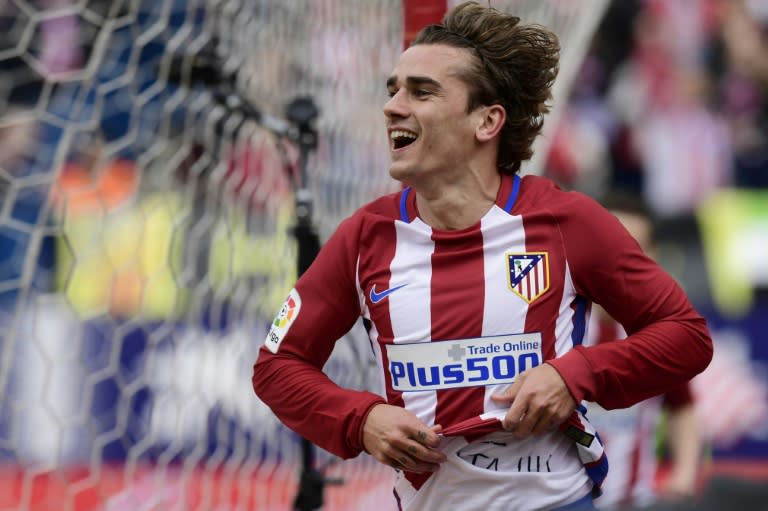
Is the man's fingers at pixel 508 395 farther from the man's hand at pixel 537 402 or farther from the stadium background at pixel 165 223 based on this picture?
the stadium background at pixel 165 223

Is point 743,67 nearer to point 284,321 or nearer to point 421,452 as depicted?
point 284,321

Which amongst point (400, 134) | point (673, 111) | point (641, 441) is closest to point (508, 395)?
point (400, 134)

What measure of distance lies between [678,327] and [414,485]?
0.58 m

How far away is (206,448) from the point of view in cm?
379

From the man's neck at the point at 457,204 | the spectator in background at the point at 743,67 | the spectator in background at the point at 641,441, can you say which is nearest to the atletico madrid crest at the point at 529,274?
the man's neck at the point at 457,204

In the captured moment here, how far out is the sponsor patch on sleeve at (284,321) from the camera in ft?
7.45

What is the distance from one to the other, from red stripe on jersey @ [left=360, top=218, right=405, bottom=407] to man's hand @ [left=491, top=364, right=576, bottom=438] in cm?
26

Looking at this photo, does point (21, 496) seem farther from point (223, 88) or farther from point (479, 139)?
point (479, 139)

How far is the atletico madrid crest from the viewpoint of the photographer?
2184 millimetres

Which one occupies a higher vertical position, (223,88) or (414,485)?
(223,88)

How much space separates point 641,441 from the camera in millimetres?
4047

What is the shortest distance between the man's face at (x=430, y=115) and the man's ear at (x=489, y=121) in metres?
0.02

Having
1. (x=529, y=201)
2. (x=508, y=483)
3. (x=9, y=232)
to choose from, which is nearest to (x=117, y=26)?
(x=9, y=232)

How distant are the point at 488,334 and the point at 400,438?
0.88 feet
